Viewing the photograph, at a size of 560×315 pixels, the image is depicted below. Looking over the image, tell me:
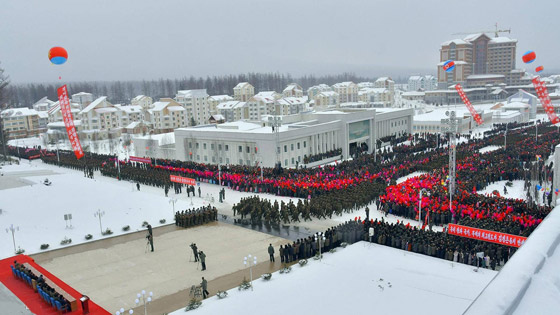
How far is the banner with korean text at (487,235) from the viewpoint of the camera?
44.9ft

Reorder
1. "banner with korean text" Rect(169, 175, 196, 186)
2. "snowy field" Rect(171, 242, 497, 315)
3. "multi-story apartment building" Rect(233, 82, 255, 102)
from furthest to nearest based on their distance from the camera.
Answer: "multi-story apartment building" Rect(233, 82, 255, 102)
"banner with korean text" Rect(169, 175, 196, 186)
"snowy field" Rect(171, 242, 497, 315)

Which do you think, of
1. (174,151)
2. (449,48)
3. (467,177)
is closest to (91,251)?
(467,177)

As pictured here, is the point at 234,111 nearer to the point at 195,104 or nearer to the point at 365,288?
the point at 195,104

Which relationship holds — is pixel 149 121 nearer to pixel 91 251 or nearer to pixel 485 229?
pixel 91 251

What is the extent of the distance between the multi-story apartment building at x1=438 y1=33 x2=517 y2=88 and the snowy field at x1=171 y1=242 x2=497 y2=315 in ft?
364

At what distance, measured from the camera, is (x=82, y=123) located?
222 ft

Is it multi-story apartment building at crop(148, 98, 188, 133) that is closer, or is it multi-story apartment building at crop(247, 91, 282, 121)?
multi-story apartment building at crop(148, 98, 188, 133)

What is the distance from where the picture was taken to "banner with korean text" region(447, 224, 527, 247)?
13.7m

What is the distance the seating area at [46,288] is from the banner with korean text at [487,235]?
39.6 feet

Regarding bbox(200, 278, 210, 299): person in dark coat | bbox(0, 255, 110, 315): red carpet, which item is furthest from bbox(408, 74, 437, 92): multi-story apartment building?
bbox(200, 278, 210, 299): person in dark coat

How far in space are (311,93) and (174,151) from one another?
79.3 m

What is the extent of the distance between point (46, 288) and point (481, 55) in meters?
128

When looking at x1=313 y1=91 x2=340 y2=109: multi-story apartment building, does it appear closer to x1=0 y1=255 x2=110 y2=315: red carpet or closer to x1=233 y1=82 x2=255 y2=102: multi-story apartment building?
x1=233 y1=82 x2=255 y2=102: multi-story apartment building

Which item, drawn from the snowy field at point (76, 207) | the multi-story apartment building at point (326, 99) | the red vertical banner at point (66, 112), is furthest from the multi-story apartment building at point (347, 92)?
the red vertical banner at point (66, 112)
